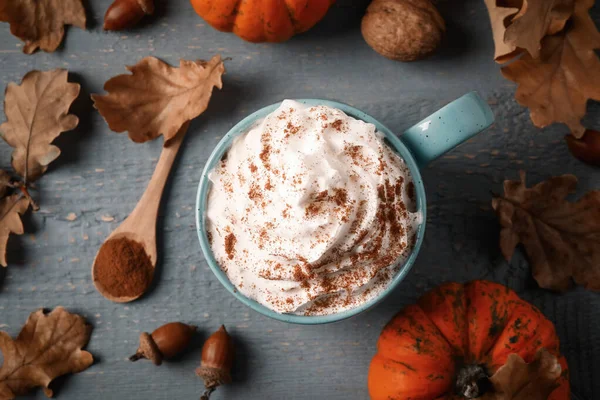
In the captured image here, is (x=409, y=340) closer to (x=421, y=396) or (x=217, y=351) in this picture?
(x=421, y=396)

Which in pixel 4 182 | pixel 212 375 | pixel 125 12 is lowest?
pixel 212 375

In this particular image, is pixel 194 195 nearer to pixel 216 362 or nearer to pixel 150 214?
pixel 150 214

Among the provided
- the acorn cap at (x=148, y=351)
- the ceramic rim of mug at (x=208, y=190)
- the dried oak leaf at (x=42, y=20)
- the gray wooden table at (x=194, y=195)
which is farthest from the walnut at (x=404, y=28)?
the acorn cap at (x=148, y=351)

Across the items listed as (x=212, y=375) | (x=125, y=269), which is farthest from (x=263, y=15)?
(x=212, y=375)

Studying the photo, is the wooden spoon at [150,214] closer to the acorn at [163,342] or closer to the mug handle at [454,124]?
the acorn at [163,342]

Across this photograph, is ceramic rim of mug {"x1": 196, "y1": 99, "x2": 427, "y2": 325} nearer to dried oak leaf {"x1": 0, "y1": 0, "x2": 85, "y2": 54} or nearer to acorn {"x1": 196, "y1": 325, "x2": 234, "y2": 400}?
acorn {"x1": 196, "y1": 325, "x2": 234, "y2": 400}
